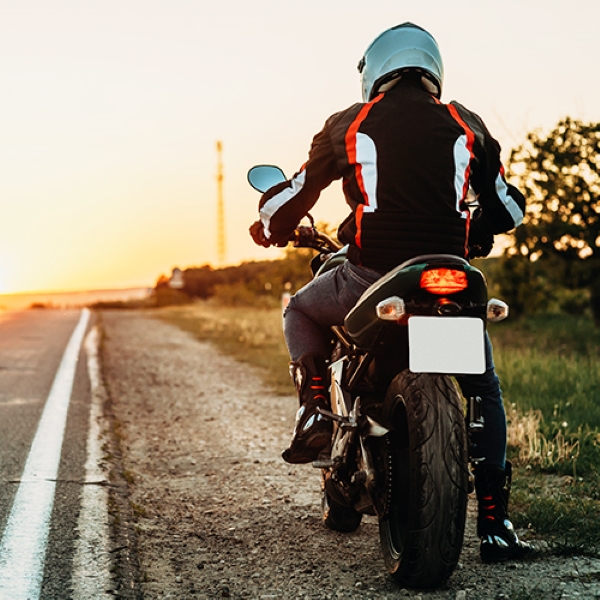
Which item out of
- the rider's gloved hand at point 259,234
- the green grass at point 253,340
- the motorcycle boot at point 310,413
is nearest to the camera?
the motorcycle boot at point 310,413

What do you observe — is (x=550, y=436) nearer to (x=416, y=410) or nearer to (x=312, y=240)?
(x=312, y=240)

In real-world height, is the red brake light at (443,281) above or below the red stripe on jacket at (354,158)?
below

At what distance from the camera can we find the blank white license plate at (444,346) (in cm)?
301

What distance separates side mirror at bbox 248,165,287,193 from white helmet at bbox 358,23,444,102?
1.75 feet

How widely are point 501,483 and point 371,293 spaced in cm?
113

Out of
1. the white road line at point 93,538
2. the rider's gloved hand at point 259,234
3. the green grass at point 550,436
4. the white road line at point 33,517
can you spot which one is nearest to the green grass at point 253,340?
the green grass at point 550,436

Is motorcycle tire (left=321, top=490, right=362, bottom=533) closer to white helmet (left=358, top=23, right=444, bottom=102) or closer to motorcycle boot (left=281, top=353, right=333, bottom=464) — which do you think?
motorcycle boot (left=281, top=353, right=333, bottom=464)

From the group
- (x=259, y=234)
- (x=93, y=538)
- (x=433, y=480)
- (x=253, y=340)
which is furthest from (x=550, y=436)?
(x=253, y=340)

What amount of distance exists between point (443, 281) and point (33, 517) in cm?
228

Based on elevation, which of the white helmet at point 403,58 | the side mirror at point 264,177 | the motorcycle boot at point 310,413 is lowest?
the motorcycle boot at point 310,413

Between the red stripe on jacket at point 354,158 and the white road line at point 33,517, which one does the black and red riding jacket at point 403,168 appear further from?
the white road line at point 33,517

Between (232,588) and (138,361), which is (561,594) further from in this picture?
(138,361)

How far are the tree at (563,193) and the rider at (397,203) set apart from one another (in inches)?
468

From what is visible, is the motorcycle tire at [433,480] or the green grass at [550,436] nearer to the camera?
the motorcycle tire at [433,480]
